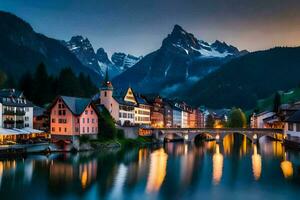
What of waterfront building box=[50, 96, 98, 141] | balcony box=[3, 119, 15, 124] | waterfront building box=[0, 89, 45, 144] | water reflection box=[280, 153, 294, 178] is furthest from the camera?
waterfront building box=[50, 96, 98, 141]

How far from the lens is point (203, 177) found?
66062mm

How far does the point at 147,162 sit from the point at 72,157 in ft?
52.3

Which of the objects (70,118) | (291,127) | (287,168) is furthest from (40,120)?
(287,168)

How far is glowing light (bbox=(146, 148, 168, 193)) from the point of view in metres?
57.7

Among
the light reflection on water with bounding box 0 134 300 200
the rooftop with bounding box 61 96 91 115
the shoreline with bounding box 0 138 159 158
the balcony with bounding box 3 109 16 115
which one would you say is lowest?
the light reflection on water with bounding box 0 134 300 200

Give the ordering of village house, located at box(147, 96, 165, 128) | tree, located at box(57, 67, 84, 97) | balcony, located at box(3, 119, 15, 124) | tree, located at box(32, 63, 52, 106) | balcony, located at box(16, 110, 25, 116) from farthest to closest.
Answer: village house, located at box(147, 96, 165, 128), tree, located at box(57, 67, 84, 97), tree, located at box(32, 63, 52, 106), balcony, located at box(16, 110, 25, 116), balcony, located at box(3, 119, 15, 124)

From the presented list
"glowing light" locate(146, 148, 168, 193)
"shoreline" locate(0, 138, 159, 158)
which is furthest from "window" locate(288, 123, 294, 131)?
"shoreline" locate(0, 138, 159, 158)

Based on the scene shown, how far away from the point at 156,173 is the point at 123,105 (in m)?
70.2

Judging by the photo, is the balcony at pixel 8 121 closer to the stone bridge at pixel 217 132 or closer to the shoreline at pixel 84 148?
the shoreline at pixel 84 148

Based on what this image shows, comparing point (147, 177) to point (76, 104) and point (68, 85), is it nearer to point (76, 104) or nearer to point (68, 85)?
point (76, 104)

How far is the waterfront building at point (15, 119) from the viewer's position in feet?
317

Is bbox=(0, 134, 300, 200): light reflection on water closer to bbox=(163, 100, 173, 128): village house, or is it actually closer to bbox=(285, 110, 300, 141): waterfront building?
bbox=(285, 110, 300, 141): waterfront building

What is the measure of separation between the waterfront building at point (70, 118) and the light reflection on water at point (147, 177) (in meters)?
12.7

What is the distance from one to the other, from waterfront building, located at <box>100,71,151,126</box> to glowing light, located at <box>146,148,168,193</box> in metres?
41.1
